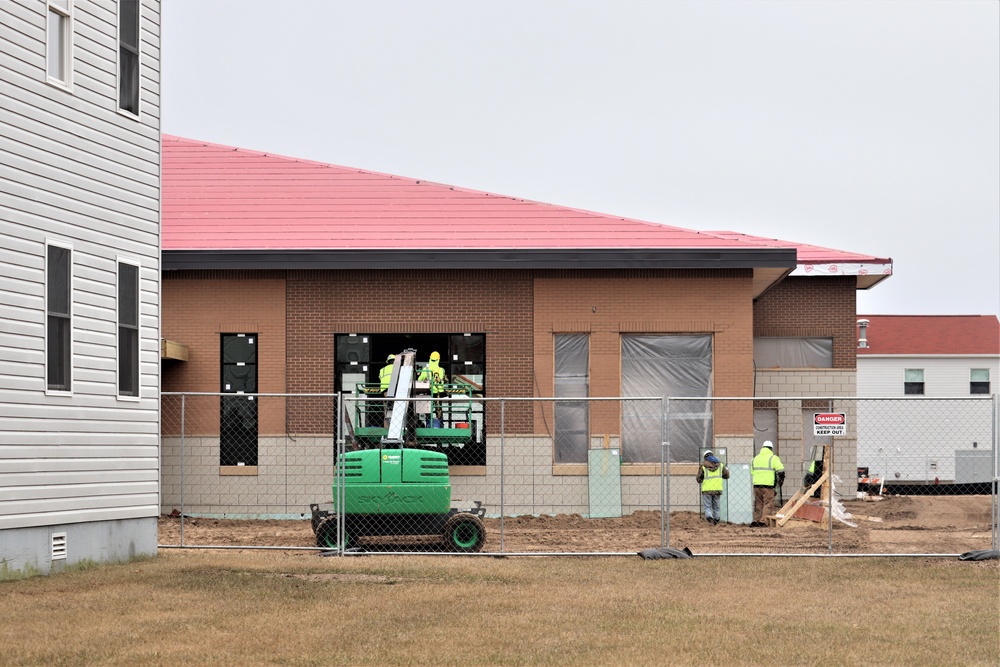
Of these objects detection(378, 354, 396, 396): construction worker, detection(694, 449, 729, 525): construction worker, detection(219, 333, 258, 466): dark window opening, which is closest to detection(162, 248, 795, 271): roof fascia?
detection(219, 333, 258, 466): dark window opening

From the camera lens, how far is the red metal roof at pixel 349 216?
1120 inches

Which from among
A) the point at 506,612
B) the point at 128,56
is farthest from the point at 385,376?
the point at 506,612

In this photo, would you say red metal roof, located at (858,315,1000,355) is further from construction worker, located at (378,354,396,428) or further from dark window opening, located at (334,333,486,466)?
construction worker, located at (378,354,396,428)

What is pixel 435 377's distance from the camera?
26.7 m

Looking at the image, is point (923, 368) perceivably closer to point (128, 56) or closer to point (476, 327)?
point (476, 327)

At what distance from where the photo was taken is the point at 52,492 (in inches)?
617

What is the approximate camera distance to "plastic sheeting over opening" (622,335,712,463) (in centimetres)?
2834

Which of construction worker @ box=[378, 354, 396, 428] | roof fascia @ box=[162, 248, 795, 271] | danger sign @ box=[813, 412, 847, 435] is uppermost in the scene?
roof fascia @ box=[162, 248, 795, 271]

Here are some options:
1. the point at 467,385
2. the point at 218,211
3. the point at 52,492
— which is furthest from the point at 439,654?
the point at 218,211

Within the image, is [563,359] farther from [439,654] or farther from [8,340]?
[439,654]

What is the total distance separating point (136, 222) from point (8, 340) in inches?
122

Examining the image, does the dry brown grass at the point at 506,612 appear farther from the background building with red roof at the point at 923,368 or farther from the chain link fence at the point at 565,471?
the background building with red roof at the point at 923,368

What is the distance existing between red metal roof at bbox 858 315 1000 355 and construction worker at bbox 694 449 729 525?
102 ft

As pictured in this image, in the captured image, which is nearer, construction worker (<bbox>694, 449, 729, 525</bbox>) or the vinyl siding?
construction worker (<bbox>694, 449, 729, 525</bbox>)
